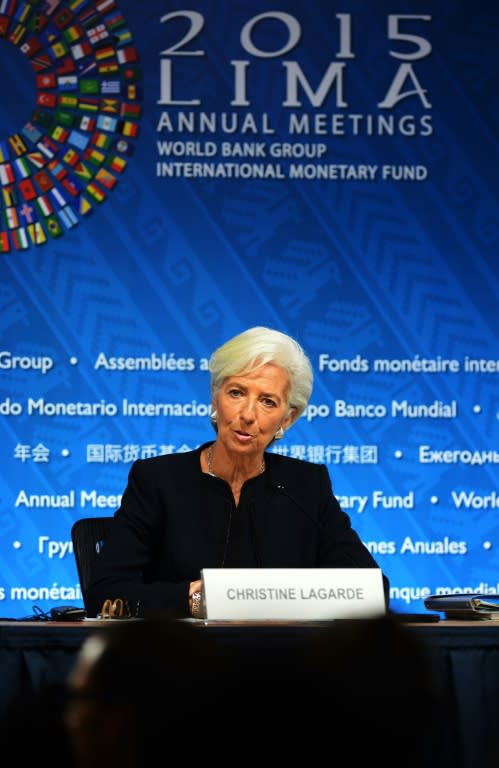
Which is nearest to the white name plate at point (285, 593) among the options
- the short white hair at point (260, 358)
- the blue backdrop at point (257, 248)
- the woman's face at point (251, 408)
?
the woman's face at point (251, 408)

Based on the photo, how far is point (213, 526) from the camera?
3232 millimetres

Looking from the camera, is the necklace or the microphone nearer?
the microphone

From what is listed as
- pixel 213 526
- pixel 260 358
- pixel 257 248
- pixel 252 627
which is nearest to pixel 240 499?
pixel 213 526

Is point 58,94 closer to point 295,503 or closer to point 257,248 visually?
point 257,248

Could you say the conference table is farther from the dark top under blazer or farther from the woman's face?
the woman's face

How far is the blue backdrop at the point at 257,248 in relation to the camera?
193 inches

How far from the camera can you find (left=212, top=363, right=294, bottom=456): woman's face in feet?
10.7

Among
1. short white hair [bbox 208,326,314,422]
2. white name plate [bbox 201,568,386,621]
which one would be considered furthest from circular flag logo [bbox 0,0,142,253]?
white name plate [bbox 201,568,386,621]

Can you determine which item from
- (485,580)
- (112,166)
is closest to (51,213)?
(112,166)

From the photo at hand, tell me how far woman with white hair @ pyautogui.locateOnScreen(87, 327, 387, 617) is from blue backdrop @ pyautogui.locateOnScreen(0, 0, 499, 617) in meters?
1.56

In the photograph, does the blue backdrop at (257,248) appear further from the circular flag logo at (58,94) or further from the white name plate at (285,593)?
the white name plate at (285,593)

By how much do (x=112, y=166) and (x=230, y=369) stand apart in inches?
75.4

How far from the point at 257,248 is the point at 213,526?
200cm

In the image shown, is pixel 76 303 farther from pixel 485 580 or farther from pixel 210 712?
pixel 210 712
